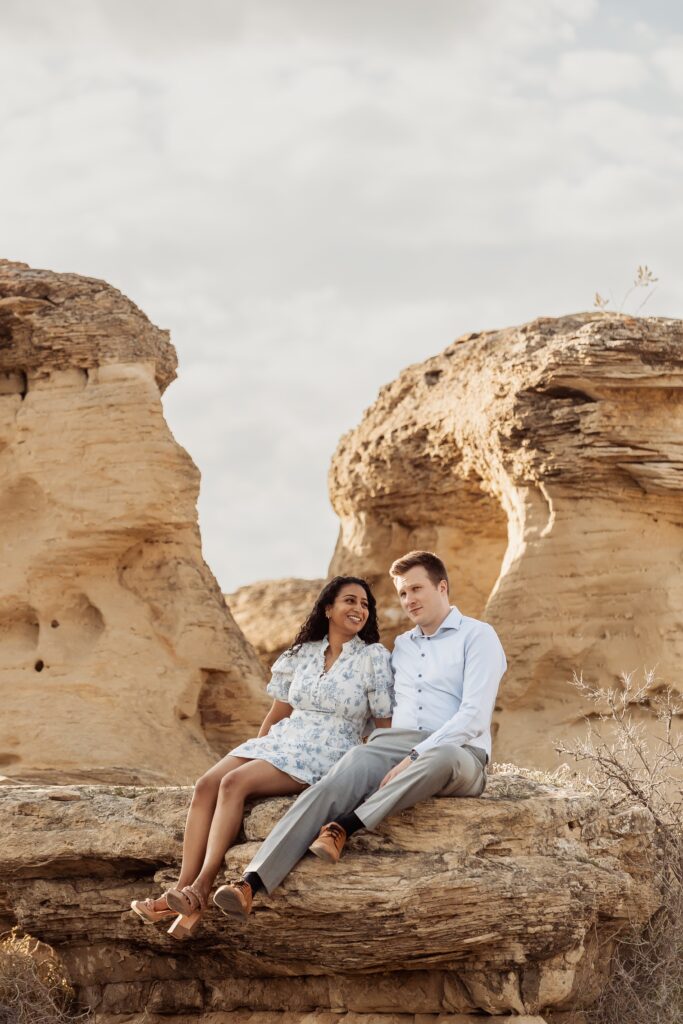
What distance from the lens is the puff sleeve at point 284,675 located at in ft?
25.8

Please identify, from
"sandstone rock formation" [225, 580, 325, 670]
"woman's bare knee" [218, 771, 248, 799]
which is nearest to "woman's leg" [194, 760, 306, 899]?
"woman's bare knee" [218, 771, 248, 799]

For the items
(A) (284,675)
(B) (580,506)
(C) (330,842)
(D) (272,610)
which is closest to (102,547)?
(B) (580,506)

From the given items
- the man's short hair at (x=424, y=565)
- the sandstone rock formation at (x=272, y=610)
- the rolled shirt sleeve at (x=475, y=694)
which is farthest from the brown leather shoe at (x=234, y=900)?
the sandstone rock formation at (x=272, y=610)

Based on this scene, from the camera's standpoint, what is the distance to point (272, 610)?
64.7 ft

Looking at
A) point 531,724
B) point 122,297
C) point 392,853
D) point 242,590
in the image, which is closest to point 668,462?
point 531,724

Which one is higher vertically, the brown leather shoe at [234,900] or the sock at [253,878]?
the sock at [253,878]

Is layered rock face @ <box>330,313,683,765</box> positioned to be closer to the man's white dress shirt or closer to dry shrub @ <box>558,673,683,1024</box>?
dry shrub @ <box>558,673,683,1024</box>

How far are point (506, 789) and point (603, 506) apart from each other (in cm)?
665

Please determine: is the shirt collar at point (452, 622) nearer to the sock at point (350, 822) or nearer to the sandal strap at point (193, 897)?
the sock at point (350, 822)

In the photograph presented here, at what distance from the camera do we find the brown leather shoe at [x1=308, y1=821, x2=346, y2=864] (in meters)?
6.88

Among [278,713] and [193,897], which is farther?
[278,713]

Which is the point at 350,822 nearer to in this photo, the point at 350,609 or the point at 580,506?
the point at 350,609

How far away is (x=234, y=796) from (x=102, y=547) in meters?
5.95

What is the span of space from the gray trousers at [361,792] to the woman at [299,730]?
331 mm
